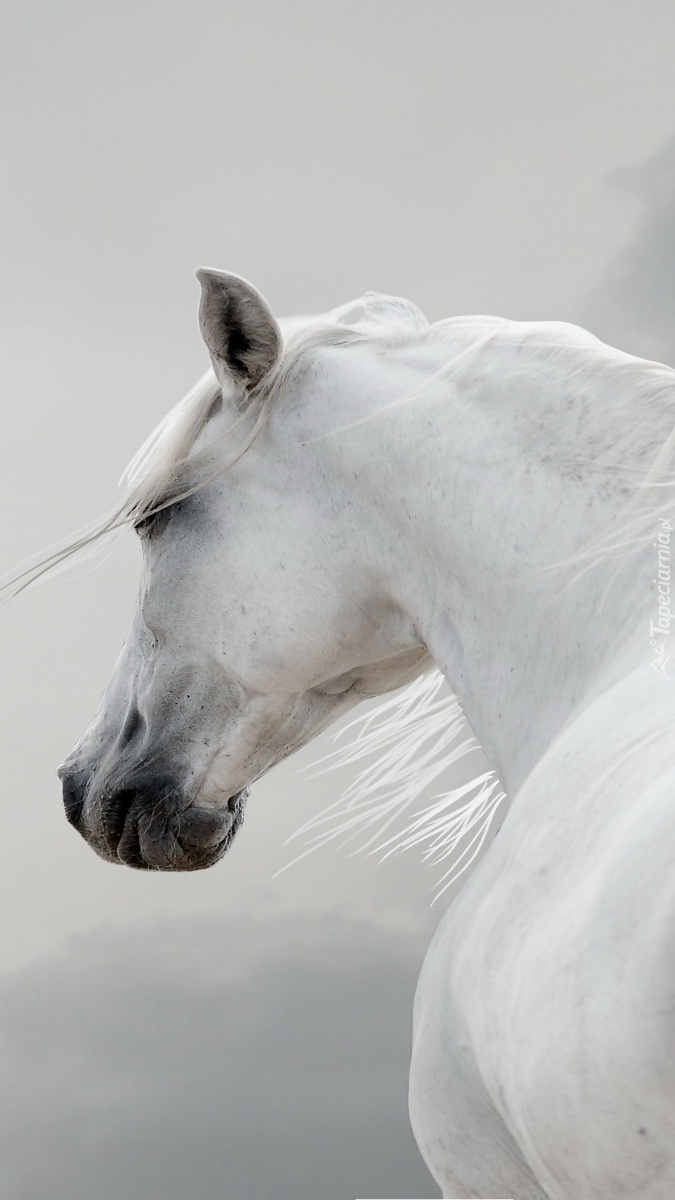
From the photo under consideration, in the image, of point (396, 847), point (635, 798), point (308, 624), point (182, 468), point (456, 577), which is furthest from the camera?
point (396, 847)

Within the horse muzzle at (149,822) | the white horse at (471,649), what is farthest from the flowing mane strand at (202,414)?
the horse muzzle at (149,822)

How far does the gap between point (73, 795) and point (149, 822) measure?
211mm

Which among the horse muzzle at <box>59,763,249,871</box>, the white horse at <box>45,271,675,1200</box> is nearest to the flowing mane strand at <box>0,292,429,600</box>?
the white horse at <box>45,271,675,1200</box>

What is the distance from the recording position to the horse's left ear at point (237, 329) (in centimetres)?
194

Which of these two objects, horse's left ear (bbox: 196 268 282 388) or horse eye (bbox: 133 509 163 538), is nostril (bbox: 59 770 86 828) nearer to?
horse eye (bbox: 133 509 163 538)

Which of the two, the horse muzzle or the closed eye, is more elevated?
the closed eye

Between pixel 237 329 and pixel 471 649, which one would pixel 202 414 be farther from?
pixel 471 649

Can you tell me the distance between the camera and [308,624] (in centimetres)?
203

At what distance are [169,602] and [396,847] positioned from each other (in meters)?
0.76

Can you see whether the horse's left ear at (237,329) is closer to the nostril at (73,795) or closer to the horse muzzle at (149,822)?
the horse muzzle at (149,822)

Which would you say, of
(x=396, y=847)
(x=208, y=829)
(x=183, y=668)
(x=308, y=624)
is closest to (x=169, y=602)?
(x=183, y=668)

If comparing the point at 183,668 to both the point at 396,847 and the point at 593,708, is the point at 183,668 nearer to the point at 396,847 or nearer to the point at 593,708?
the point at 396,847

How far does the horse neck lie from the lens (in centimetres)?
173

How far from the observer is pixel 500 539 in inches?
71.7
